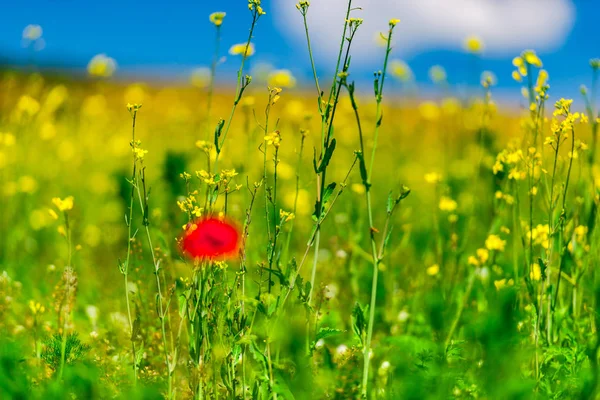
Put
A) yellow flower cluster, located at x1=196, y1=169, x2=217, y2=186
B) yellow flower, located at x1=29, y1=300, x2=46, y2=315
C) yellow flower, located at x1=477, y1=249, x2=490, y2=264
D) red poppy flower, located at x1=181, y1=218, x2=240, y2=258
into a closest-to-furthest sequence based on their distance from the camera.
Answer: red poppy flower, located at x1=181, y1=218, x2=240, y2=258
yellow flower cluster, located at x1=196, y1=169, x2=217, y2=186
yellow flower, located at x1=29, y1=300, x2=46, y2=315
yellow flower, located at x1=477, y1=249, x2=490, y2=264

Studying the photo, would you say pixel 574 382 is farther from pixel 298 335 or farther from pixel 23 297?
pixel 23 297

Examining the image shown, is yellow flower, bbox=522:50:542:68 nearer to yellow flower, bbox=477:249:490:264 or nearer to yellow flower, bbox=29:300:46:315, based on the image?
yellow flower, bbox=477:249:490:264

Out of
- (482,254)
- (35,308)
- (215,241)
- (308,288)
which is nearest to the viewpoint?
(215,241)

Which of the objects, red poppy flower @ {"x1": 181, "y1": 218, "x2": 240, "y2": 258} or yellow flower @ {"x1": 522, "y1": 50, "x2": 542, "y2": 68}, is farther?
yellow flower @ {"x1": 522, "y1": 50, "x2": 542, "y2": 68}

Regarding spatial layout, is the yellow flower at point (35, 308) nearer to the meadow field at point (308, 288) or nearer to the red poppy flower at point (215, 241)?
the meadow field at point (308, 288)

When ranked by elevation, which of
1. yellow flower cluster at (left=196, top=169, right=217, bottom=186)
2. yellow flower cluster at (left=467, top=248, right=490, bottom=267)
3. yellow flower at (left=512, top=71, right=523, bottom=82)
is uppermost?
yellow flower at (left=512, top=71, right=523, bottom=82)

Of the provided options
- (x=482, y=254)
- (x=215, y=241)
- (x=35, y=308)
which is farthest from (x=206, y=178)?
(x=482, y=254)

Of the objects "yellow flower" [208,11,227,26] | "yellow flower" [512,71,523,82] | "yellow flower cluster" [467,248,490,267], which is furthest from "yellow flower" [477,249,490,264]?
"yellow flower" [208,11,227,26]

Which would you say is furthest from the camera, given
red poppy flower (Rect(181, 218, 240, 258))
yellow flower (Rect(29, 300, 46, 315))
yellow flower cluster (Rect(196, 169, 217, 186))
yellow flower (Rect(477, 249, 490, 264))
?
yellow flower (Rect(477, 249, 490, 264))

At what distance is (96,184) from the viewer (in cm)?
535

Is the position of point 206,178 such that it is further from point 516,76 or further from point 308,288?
point 516,76

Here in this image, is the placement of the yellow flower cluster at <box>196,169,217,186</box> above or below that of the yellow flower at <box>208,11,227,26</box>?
below

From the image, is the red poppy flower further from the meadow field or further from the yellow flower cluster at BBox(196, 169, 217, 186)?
the yellow flower cluster at BBox(196, 169, 217, 186)

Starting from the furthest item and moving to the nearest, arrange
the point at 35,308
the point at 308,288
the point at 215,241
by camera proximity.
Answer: the point at 35,308 < the point at 308,288 < the point at 215,241
